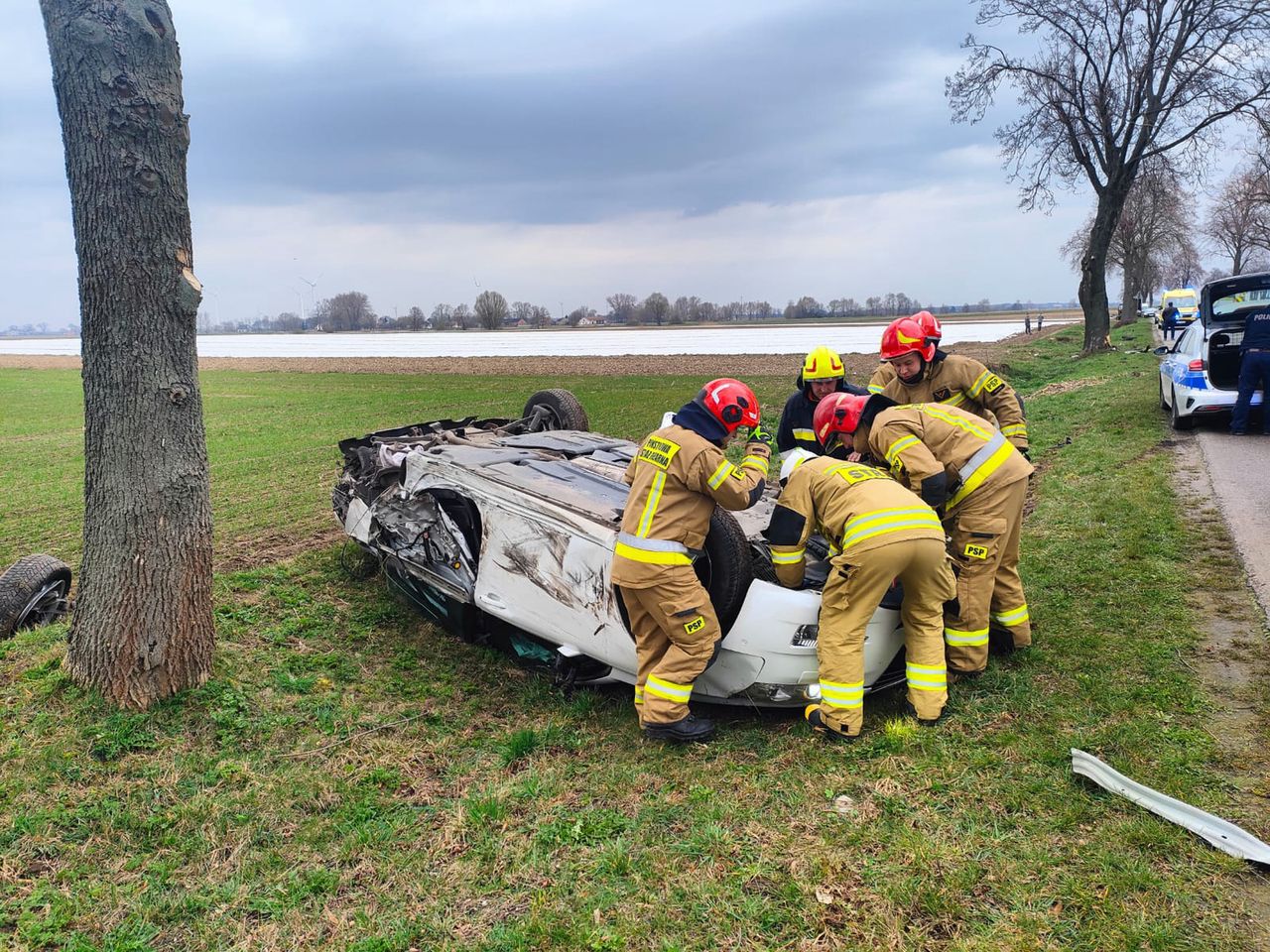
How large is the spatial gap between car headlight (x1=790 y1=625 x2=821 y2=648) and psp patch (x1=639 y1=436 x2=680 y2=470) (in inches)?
38.7

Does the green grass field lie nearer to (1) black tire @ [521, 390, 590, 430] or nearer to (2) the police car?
(1) black tire @ [521, 390, 590, 430]

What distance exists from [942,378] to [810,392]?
38.3 inches

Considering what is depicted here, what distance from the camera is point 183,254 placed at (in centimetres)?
376

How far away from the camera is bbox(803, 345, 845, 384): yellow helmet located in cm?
536

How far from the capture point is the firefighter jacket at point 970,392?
15.9ft

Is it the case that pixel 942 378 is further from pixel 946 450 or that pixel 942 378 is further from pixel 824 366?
pixel 946 450

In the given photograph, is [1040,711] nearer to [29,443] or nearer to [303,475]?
[303,475]

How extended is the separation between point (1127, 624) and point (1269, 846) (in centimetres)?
199

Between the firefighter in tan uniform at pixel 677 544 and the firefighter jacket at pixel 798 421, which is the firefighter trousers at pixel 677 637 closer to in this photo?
the firefighter in tan uniform at pixel 677 544

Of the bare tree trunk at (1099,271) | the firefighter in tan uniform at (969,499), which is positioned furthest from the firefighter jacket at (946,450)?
the bare tree trunk at (1099,271)

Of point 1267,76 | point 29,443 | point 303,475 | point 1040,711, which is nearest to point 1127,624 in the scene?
point 1040,711

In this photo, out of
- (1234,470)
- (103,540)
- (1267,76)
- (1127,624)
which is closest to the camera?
(103,540)

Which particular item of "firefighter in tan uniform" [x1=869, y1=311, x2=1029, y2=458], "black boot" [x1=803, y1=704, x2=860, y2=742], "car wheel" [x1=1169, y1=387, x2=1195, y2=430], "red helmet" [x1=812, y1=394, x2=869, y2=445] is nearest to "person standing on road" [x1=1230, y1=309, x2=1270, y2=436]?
"car wheel" [x1=1169, y1=387, x2=1195, y2=430]

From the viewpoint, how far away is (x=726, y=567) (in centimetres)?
380
